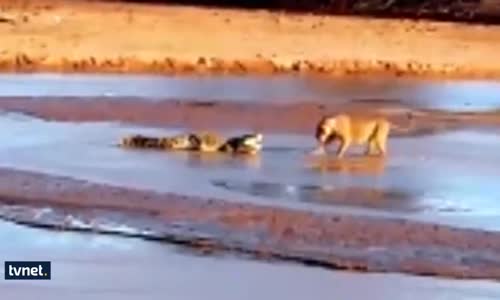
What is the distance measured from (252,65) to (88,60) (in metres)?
3.31

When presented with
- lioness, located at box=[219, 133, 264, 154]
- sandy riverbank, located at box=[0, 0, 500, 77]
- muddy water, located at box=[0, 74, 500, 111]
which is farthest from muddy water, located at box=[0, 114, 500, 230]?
sandy riverbank, located at box=[0, 0, 500, 77]

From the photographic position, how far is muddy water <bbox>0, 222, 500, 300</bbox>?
11016 mm

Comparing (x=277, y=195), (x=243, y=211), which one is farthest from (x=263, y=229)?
(x=277, y=195)

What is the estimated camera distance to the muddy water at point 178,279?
1102cm

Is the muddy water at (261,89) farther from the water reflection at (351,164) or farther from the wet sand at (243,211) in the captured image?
the wet sand at (243,211)

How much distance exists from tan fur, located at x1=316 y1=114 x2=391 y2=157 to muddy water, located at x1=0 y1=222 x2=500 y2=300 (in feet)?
21.2

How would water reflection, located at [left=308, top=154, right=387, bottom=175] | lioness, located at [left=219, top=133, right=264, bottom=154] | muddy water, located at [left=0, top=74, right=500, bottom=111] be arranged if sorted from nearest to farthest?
water reflection, located at [left=308, top=154, right=387, bottom=175]
lioness, located at [left=219, top=133, right=264, bottom=154]
muddy water, located at [left=0, top=74, right=500, bottom=111]

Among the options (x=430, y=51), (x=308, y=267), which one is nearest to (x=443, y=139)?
(x=308, y=267)

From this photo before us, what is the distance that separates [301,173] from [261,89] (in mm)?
12776

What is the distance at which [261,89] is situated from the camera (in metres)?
30.1

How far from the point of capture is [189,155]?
1869 cm

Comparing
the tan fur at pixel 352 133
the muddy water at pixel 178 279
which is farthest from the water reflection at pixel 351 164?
the muddy water at pixel 178 279

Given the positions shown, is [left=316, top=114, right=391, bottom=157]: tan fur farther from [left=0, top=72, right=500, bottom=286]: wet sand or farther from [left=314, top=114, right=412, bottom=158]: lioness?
[left=0, top=72, right=500, bottom=286]: wet sand

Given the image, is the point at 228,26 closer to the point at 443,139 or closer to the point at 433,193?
the point at 443,139
